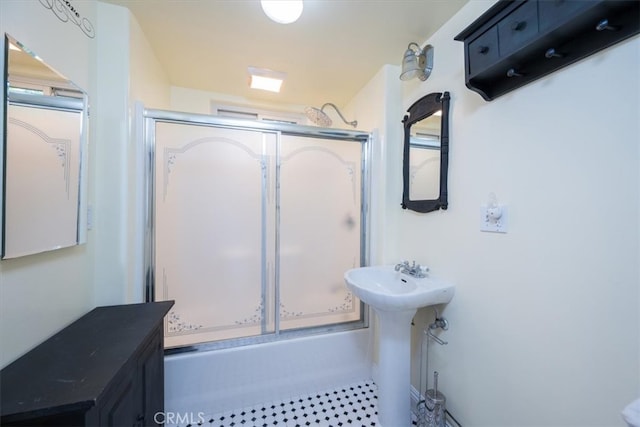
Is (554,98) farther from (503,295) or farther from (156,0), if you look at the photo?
(156,0)

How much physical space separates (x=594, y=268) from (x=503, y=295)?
34 centimetres

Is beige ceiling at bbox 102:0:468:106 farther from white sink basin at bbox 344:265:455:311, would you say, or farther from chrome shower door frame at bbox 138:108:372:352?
white sink basin at bbox 344:265:455:311

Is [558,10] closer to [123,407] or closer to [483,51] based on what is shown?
[483,51]

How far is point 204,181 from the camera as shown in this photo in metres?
1.61

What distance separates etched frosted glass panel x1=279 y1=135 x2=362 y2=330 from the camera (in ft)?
5.86

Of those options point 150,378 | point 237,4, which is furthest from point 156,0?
point 150,378

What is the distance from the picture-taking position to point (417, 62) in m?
1.48

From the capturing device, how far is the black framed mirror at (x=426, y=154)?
4.44 ft

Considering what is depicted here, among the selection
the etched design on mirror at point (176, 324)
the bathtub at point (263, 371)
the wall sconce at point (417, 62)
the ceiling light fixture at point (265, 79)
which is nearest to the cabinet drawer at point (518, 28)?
the wall sconce at point (417, 62)

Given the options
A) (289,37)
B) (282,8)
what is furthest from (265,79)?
(282,8)

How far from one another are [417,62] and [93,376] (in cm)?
206

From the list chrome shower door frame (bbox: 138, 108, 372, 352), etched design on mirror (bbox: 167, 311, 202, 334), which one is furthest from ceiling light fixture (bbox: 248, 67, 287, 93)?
etched design on mirror (bbox: 167, 311, 202, 334)

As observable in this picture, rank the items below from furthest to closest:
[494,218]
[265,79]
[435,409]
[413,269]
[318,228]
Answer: [265,79], [318,228], [413,269], [435,409], [494,218]

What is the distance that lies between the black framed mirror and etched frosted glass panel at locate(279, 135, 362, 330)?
1.38ft
